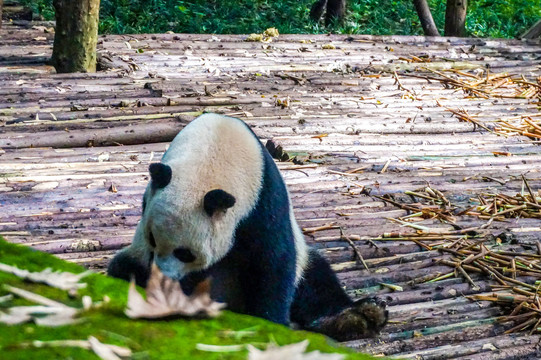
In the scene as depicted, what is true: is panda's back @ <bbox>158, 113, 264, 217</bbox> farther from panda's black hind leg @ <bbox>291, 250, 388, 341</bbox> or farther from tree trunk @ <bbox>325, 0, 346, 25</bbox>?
tree trunk @ <bbox>325, 0, 346, 25</bbox>

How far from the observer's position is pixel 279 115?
21.9 ft

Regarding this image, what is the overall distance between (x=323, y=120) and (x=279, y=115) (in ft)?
1.30

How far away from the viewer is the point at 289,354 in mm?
1167

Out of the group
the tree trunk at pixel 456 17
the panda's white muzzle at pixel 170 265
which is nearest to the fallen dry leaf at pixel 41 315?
the panda's white muzzle at pixel 170 265

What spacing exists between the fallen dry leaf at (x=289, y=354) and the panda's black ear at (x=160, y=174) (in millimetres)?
1851

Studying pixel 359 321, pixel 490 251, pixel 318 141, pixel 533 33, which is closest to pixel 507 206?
pixel 490 251

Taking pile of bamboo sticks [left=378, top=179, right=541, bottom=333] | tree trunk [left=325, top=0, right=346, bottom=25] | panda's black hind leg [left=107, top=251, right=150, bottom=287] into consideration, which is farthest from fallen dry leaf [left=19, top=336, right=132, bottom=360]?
tree trunk [left=325, top=0, right=346, bottom=25]

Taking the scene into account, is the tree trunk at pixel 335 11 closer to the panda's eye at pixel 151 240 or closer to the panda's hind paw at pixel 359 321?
the panda's hind paw at pixel 359 321

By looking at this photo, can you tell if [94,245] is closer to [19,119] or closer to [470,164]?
[19,119]

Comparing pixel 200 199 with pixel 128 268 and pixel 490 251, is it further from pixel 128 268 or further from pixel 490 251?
pixel 490 251

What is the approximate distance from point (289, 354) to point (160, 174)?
1918 mm

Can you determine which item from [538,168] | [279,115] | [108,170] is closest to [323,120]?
[279,115]

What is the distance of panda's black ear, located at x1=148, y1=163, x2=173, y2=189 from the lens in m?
2.97

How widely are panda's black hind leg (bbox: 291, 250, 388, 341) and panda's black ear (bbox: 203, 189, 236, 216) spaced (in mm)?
783
